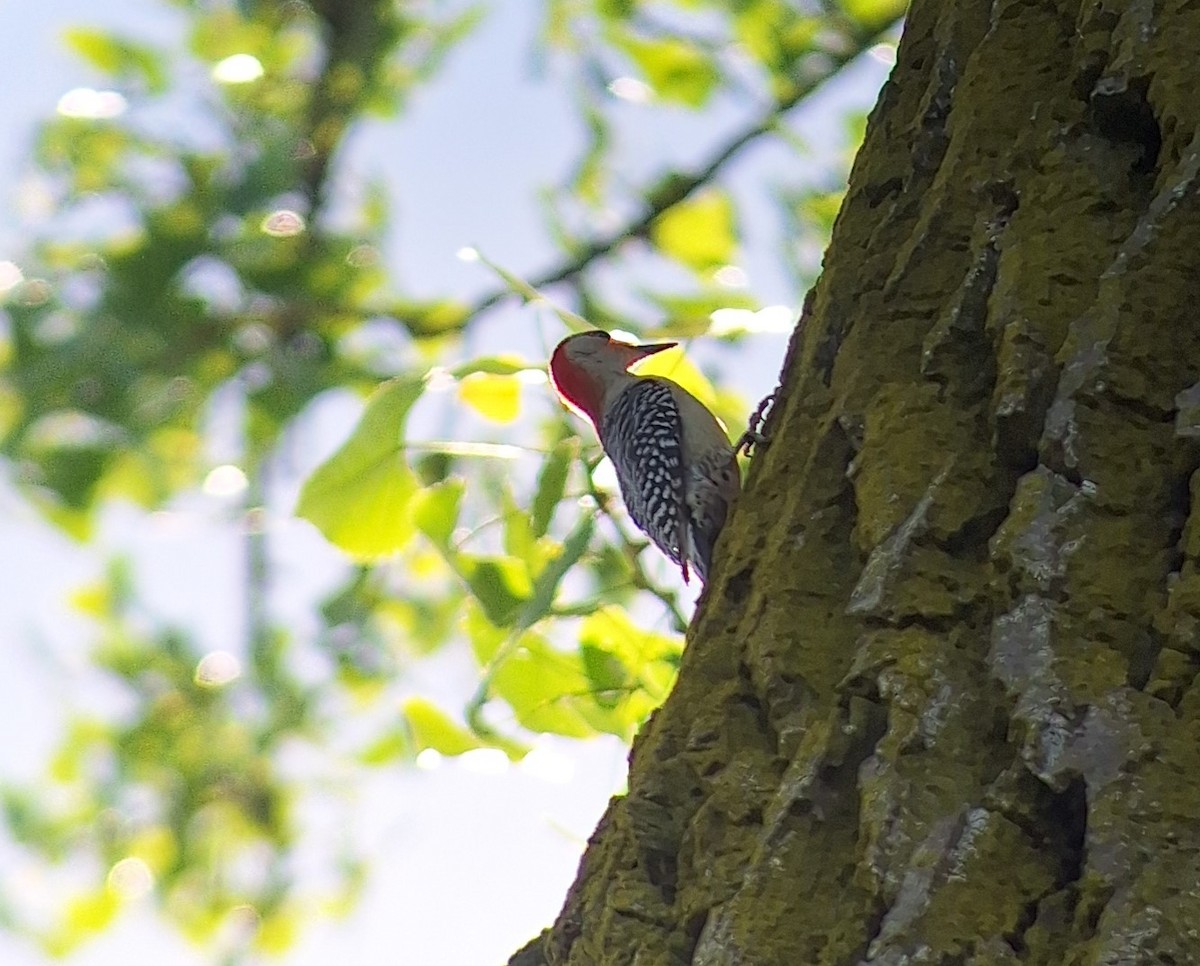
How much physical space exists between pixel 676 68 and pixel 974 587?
194 centimetres

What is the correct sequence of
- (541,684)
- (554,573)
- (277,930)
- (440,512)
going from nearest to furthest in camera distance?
1. (554,573)
2. (541,684)
3. (440,512)
4. (277,930)

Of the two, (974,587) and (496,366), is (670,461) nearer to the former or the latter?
(496,366)

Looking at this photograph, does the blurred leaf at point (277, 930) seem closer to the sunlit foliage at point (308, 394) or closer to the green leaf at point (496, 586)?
the sunlit foliage at point (308, 394)

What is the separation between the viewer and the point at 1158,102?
3.34 ft

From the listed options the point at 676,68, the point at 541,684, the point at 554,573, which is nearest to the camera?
the point at 554,573

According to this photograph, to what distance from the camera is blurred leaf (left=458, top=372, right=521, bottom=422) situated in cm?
190

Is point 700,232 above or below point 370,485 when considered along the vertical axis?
above

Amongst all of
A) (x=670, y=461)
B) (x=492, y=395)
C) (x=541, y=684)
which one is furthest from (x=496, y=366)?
(x=670, y=461)

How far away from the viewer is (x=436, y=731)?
65.9 inches

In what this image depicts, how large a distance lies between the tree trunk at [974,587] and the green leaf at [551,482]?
1.56ft

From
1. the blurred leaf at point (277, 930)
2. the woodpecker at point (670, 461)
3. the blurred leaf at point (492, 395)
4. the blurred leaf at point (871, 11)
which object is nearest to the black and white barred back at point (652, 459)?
the woodpecker at point (670, 461)

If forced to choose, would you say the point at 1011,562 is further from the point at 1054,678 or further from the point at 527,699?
the point at 527,699

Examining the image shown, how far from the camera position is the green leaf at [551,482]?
1.69 m

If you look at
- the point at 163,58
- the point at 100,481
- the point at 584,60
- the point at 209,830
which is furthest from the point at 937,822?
the point at 209,830
